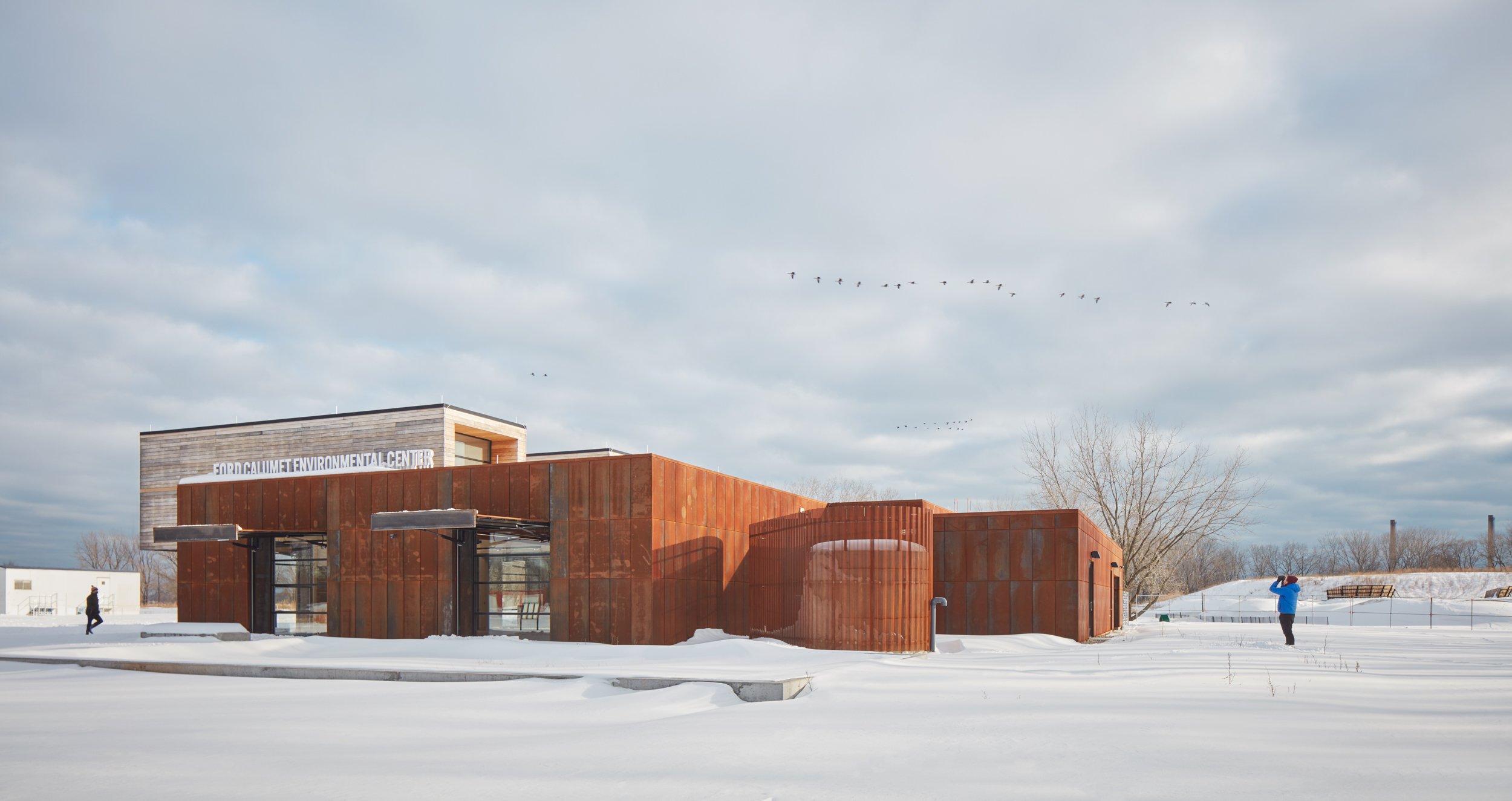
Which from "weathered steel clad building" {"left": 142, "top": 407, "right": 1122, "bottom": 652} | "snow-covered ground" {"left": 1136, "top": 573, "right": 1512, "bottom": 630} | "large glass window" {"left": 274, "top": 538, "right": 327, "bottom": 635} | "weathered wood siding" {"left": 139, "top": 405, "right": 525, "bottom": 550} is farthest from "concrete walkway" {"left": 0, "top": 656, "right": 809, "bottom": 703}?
"snow-covered ground" {"left": 1136, "top": 573, "right": 1512, "bottom": 630}

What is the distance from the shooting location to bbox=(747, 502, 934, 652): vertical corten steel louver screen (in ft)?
60.5

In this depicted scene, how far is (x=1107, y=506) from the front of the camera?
41.4m

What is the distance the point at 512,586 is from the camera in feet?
75.0

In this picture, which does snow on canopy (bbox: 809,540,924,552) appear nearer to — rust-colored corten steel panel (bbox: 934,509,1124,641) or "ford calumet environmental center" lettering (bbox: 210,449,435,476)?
rust-colored corten steel panel (bbox: 934,509,1124,641)

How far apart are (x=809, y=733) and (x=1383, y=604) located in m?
44.0

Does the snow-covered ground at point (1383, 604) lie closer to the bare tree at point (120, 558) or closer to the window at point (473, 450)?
the window at point (473, 450)

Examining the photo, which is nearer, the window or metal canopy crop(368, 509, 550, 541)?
metal canopy crop(368, 509, 550, 541)

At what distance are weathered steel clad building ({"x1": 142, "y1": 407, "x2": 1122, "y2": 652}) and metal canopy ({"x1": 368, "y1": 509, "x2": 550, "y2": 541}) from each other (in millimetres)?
57

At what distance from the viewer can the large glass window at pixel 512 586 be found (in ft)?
73.4

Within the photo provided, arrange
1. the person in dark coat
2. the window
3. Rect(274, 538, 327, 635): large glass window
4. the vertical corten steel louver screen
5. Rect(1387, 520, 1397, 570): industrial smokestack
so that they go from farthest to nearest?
Rect(1387, 520, 1397, 570): industrial smokestack < the window < the person in dark coat < Rect(274, 538, 327, 635): large glass window < the vertical corten steel louver screen

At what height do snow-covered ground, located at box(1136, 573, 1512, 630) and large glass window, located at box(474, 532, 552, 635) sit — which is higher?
large glass window, located at box(474, 532, 552, 635)

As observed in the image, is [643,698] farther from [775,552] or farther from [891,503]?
[775,552]

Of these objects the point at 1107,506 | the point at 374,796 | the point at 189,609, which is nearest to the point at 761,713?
the point at 374,796

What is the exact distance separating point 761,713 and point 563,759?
2.54 m
